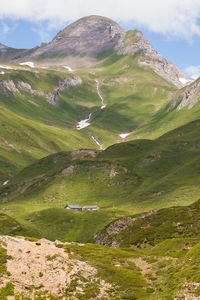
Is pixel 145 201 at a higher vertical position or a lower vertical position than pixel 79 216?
higher

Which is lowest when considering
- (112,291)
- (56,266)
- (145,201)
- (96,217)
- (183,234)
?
(112,291)

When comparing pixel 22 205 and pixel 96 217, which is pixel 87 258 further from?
pixel 22 205

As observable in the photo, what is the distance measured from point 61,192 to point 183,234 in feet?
374

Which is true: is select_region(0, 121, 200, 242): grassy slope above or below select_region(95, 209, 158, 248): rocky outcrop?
above

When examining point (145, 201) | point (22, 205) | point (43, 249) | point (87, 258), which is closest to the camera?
point (43, 249)

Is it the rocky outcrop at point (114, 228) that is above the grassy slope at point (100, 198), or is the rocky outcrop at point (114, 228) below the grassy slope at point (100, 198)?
below

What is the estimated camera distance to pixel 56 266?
41188 mm

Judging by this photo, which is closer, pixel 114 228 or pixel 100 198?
pixel 114 228

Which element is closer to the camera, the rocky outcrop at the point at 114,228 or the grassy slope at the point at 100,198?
the rocky outcrop at the point at 114,228

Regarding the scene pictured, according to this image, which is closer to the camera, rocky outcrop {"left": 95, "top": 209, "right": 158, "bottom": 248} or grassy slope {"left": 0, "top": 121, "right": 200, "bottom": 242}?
rocky outcrop {"left": 95, "top": 209, "right": 158, "bottom": 248}

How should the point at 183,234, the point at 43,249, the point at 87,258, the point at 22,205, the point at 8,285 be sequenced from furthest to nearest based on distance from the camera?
1. the point at 22,205
2. the point at 183,234
3. the point at 87,258
4. the point at 43,249
5. the point at 8,285

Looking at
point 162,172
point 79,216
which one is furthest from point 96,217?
point 162,172

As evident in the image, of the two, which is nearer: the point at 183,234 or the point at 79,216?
the point at 183,234

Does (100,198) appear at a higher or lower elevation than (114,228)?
higher
